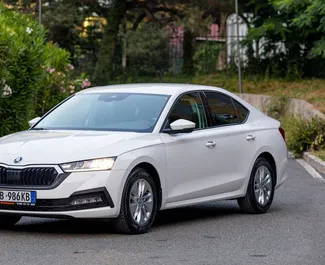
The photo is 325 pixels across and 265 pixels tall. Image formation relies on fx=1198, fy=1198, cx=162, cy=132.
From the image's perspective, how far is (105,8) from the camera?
4906 centimetres

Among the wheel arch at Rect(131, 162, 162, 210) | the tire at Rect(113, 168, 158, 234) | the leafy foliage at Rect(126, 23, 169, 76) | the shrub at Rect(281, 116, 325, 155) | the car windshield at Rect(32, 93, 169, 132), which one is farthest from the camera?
the leafy foliage at Rect(126, 23, 169, 76)

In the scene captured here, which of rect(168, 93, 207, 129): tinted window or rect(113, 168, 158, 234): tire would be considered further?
rect(168, 93, 207, 129): tinted window

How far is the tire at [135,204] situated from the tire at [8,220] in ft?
3.70

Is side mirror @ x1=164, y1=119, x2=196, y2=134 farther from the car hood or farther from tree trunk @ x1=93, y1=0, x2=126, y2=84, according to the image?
tree trunk @ x1=93, y1=0, x2=126, y2=84

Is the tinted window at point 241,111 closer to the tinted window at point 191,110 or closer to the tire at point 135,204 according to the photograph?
the tinted window at point 191,110

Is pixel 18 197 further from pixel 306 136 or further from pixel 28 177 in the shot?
pixel 306 136

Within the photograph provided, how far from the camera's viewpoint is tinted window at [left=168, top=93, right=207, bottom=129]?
40.4ft

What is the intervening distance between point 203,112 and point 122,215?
7.13 feet

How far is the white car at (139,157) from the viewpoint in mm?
10812

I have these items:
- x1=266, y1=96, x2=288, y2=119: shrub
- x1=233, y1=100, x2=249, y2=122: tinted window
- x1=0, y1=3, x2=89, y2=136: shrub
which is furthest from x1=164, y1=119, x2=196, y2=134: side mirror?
x1=266, y1=96, x2=288, y2=119: shrub

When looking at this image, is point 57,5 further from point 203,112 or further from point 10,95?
point 203,112

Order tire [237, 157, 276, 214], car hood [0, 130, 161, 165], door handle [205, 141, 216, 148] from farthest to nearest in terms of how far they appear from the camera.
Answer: tire [237, 157, 276, 214] < door handle [205, 141, 216, 148] < car hood [0, 130, 161, 165]

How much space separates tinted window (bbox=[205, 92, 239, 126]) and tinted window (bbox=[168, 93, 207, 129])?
0.64ft

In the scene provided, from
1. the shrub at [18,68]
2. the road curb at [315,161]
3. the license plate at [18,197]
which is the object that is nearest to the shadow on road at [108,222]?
the license plate at [18,197]
